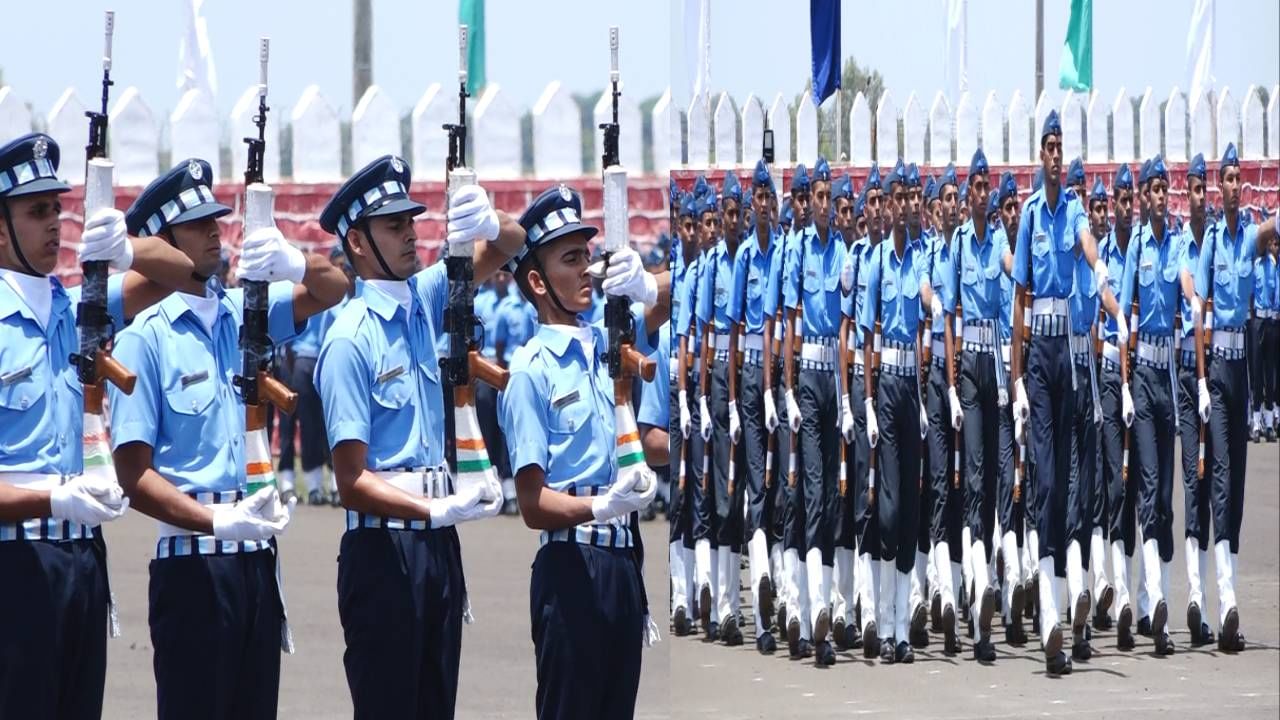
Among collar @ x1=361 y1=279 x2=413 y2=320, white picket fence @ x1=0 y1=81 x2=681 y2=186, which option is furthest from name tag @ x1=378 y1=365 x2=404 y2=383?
white picket fence @ x1=0 y1=81 x2=681 y2=186

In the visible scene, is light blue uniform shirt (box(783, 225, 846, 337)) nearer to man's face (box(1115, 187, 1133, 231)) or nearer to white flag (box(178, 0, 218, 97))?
man's face (box(1115, 187, 1133, 231))

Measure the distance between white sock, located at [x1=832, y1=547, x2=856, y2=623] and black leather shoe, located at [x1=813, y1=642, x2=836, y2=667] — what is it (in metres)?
0.18

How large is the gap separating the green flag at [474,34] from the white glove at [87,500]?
2340mm

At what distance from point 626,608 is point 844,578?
384 cm

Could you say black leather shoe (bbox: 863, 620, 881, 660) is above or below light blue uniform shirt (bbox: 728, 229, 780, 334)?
below

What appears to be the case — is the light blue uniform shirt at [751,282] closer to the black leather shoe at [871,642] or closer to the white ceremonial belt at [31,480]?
the black leather shoe at [871,642]

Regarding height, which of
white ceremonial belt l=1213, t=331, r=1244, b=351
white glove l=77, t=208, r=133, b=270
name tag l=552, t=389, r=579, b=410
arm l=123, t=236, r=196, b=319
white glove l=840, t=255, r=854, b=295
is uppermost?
white glove l=840, t=255, r=854, b=295

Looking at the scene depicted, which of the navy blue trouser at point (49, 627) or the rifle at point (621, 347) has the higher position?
the rifle at point (621, 347)

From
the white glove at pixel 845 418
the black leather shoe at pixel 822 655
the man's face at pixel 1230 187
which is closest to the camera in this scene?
the white glove at pixel 845 418

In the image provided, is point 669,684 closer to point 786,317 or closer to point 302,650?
point 786,317

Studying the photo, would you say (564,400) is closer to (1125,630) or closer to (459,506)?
(459,506)

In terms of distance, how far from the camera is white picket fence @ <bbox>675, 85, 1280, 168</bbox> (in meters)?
9.41

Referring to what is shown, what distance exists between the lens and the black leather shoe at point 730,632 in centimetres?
1028

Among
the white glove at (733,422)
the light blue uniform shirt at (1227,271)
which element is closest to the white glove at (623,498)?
the white glove at (733,422)
